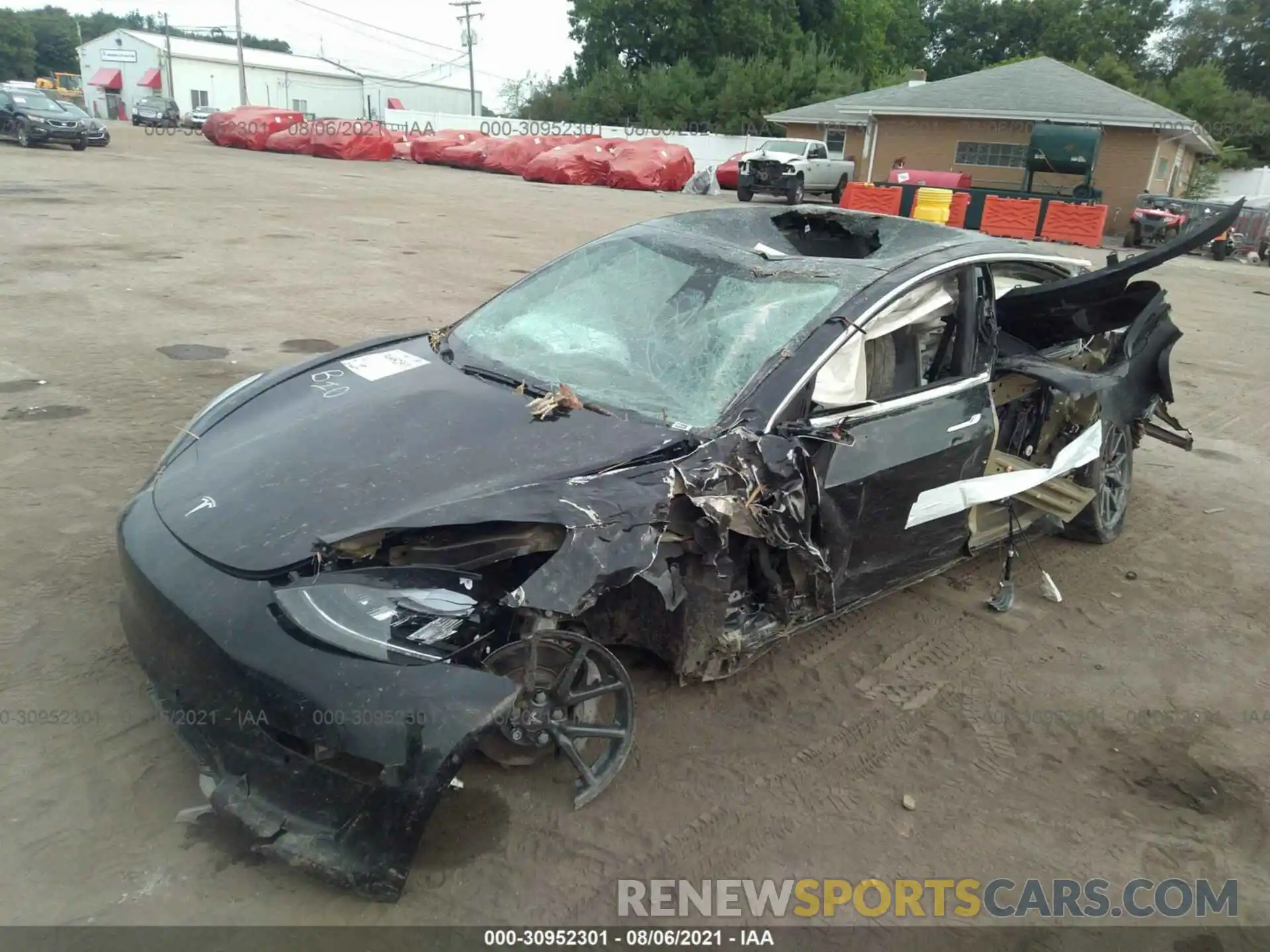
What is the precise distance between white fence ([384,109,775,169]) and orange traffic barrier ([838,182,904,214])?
11.3 meters

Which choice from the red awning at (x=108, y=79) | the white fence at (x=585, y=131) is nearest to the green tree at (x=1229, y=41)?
the white fence at (x=585, y=131)

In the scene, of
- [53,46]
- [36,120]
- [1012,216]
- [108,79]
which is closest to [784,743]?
[1012,216]

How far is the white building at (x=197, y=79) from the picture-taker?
220 ft

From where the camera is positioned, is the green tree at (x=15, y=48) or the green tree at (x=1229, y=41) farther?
the green tree at (x=15, y=48)

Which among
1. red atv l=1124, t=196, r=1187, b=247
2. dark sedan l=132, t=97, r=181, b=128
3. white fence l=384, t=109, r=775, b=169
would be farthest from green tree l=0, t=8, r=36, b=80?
red atv l=1124, t=196, r=1187, b=247

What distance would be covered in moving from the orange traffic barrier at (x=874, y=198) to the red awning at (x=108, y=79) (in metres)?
65.4

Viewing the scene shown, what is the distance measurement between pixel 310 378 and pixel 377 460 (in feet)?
3.42

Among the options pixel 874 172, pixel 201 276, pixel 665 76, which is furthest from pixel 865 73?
pixel 201 276

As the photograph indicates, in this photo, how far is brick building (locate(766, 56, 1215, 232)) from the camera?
27.4m

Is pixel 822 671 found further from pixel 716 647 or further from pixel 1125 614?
pixel 1125 614

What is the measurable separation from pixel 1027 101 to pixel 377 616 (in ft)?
107

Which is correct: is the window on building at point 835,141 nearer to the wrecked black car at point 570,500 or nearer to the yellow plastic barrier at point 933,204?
the yellow plastic barrier at point 933,204

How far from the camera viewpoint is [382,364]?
155 inches

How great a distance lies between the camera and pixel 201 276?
34.2 ft
